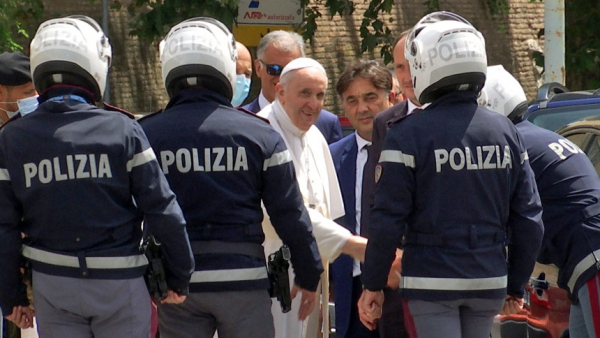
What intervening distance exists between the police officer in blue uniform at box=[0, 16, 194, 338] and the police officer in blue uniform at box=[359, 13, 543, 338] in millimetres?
885

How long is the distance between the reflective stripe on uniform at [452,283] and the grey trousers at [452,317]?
0.06 meters

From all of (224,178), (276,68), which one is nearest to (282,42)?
(276,68)

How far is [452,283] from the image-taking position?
163 inches

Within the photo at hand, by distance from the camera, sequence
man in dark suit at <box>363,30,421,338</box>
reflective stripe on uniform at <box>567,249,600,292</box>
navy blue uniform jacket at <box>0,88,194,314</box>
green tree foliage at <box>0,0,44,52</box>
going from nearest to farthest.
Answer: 1. navy blue uniform jacket at <box>0,88,194,314</box>
2. reflective stripe on uniform at <box>567,249,600,292</box>
3. man in dark suit at <box>363,30,421,338</box>
4. green tree foliage at <box>0,0,44,52</box>

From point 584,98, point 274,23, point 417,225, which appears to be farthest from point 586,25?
point 417,225

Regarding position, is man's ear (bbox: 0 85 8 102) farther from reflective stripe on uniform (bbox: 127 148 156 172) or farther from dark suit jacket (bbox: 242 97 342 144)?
reflective stripe on uniform (bbox: 127 148 156 172)

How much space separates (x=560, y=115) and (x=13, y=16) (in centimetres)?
821

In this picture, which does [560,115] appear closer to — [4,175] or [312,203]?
[312,203]

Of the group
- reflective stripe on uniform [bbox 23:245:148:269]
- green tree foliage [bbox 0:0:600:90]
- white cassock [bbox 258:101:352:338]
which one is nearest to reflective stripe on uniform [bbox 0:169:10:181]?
reflective stripe on uniform [bbox 23:245:148:269]

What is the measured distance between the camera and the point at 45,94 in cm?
419

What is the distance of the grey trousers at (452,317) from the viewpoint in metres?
4.17

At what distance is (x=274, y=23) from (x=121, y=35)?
3.18 m

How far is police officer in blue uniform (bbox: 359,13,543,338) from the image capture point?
415cm

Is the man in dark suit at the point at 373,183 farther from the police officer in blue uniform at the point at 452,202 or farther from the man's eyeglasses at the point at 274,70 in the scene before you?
the man's eyeglasses at the point at 274,70
